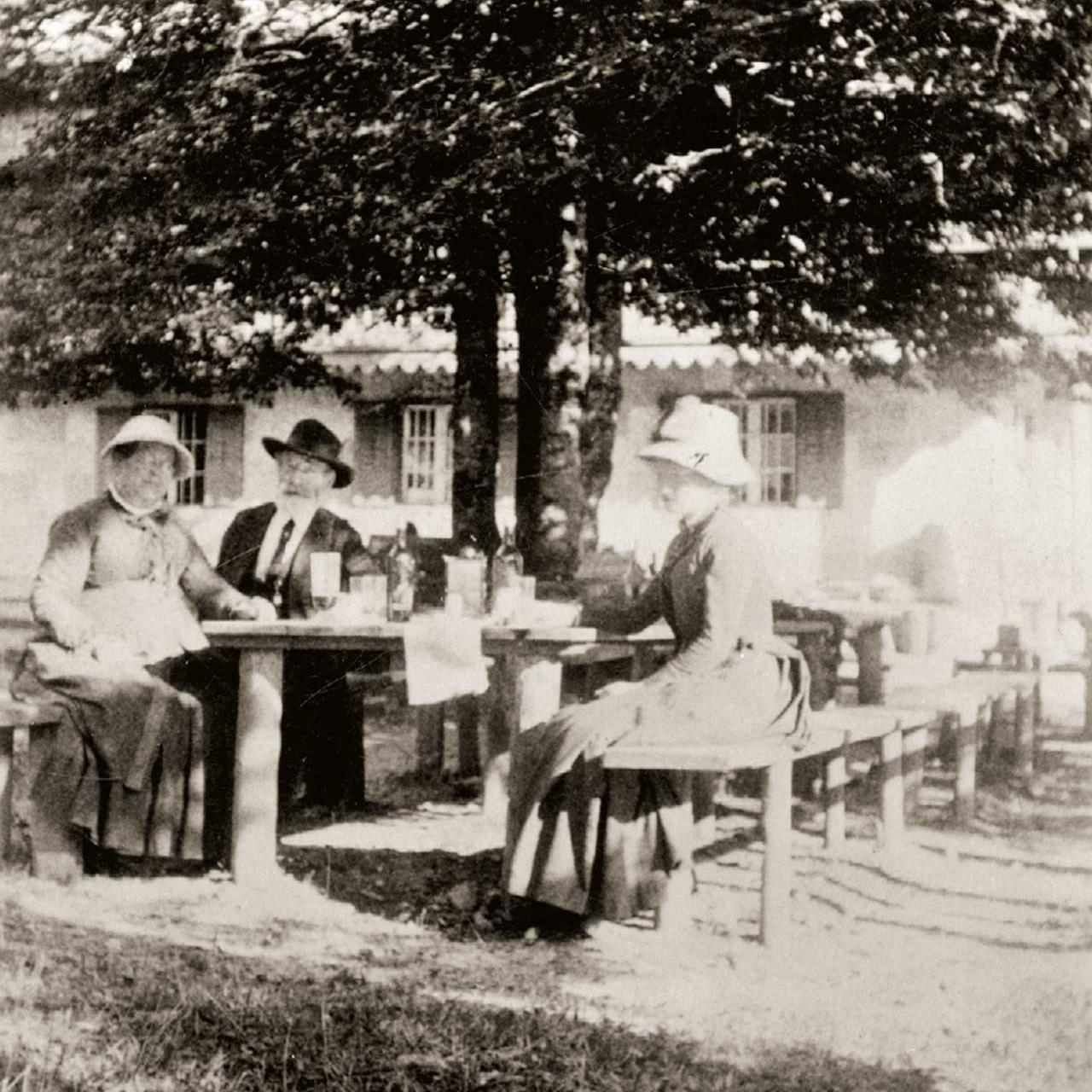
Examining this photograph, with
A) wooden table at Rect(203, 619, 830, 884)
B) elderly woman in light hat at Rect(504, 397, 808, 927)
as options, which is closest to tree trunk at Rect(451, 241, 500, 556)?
wooden table at Rect(203, 619, 830, 884)

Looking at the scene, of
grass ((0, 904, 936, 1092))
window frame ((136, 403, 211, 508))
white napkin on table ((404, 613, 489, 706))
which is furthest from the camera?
window frame ((136, 403, 211, 508))

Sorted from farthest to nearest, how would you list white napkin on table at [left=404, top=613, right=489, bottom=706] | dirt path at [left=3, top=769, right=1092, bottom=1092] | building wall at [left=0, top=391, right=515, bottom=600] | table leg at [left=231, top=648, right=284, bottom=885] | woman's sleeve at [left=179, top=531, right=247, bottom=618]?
1. building wall at [left=0, top=391, right=515, bottom=600]
2. woman's sleeve at [left=179, top=531, right=247, bottom=618]
3. table leg at [left=231, top=648, right=284, bottom=885]
4. white napkin on table at [left=404, top=613, right=489, bottom=706]
5. dirt path at [left=3, top=769, right=1092, bottom=1092]

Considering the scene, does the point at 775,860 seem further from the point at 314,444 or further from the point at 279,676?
the point at 314,444

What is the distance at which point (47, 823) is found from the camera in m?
4.30

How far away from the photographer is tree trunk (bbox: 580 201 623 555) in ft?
20.9

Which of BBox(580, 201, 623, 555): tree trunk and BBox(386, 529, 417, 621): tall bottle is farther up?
BBox(580, 201, 623, 555): tree trunk

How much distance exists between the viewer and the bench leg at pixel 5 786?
4.15 m

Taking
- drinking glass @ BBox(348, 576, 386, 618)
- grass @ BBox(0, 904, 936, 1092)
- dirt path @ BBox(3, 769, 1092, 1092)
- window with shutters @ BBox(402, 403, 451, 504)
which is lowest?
dirt path @ BBox(3, 769, 1092, 1092)

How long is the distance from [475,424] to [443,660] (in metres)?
2.85

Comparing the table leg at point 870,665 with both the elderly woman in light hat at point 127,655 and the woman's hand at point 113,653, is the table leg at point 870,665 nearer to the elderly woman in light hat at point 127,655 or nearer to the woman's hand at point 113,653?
the elderly woman in light hat at point 127,655

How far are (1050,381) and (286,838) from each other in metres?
4.96

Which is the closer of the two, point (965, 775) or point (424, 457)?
point (965, 775)

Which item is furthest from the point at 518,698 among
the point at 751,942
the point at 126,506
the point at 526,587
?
the point at 126,506

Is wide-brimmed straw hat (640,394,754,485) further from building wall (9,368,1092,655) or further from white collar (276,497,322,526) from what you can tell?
building wall (9,368,1092,655)
